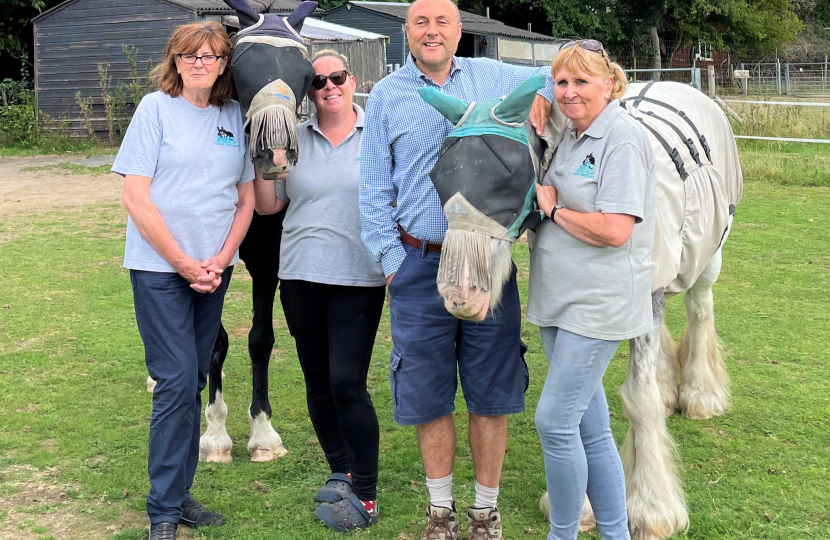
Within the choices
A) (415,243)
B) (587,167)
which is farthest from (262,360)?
(587,167)

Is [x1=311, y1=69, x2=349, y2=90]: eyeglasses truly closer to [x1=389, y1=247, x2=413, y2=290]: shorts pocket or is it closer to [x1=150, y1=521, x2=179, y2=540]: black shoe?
[x1=389, y1=247, x2=413, y2=290]: shorts pocket

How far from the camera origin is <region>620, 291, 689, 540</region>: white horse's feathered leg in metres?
3.17

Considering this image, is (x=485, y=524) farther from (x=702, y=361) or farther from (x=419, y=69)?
(x=702, y=361)

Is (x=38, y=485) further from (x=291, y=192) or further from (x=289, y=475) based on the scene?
(x=291, y=192)

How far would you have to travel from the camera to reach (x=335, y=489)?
3.37 metres

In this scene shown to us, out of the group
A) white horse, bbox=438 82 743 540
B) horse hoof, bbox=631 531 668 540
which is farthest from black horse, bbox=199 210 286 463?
horse hoof, bbox=631 531 668 540

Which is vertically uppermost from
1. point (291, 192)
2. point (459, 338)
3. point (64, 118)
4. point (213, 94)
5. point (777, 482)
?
point (64, 118)

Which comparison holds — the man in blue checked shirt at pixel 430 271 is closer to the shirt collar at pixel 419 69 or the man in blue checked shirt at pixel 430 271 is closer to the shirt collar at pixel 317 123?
the shirt collar at pixel 419 69

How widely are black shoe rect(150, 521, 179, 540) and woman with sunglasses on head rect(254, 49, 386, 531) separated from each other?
0.59 m

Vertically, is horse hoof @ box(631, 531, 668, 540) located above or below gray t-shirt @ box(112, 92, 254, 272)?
below

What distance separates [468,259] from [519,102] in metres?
0.50

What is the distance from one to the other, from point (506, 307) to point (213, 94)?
1.36m

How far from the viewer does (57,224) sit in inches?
367

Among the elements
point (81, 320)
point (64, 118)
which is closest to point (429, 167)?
point (81, 320)
